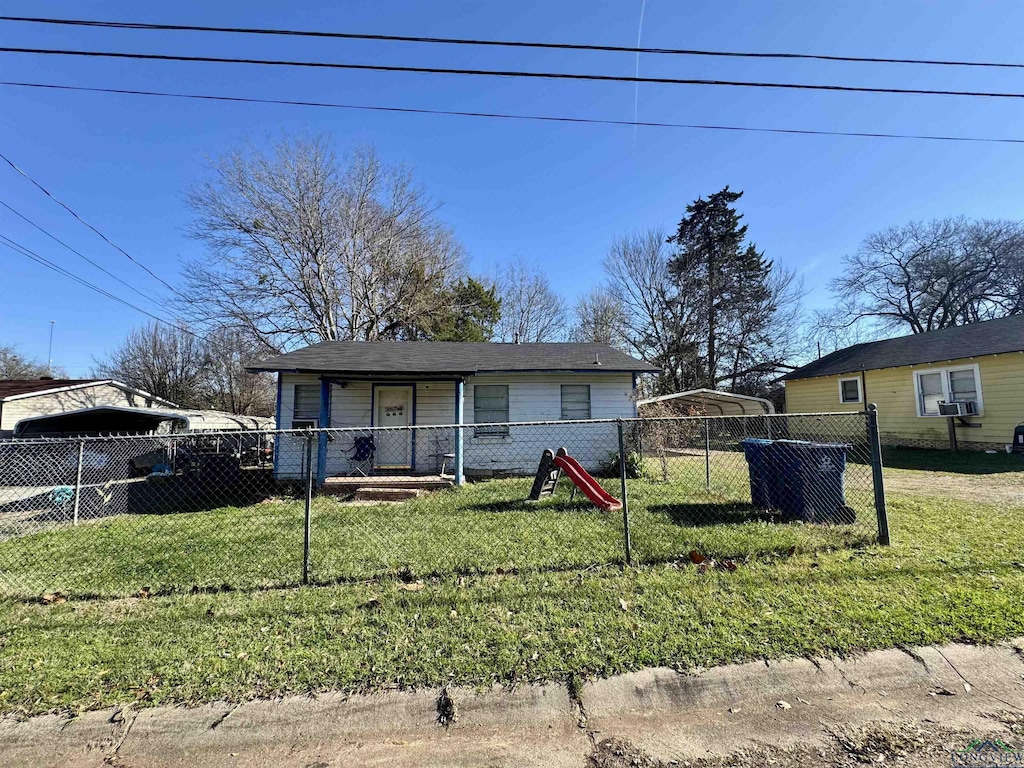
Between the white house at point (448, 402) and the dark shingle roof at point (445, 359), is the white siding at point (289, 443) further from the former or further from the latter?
the dark shingle roof at point (445, 359)

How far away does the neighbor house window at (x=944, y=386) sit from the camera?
13188 mm

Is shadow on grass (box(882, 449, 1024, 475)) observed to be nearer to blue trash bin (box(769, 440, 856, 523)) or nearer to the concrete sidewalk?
blue trash bin (box(769, 440, 856, 523))

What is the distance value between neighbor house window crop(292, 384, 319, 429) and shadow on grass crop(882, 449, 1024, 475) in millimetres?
14500

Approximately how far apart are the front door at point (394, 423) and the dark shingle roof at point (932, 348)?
1620 centimetres

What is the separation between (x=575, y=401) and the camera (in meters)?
11.5

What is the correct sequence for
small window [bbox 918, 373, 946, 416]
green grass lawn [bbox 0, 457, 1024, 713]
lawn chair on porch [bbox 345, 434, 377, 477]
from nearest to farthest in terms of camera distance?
1. green grass lawn [bbox 0, 457, 1024, 713]
2. lawn chair on porch [bbox 345, 434, 377, 477]
3. small window [bbox 918, 373, 946, 416]

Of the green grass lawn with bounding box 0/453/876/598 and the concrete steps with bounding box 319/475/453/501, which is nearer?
the green grass lawn with bounding box 0/453/876/598

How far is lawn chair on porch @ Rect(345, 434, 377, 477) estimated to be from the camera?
33.4ft

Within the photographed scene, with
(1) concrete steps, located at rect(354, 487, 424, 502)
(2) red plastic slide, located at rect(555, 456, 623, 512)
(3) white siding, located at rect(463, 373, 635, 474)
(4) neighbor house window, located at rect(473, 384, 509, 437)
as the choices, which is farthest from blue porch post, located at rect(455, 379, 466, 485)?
(2) red plastic slide, located at rect(555, 456, 623, 512)

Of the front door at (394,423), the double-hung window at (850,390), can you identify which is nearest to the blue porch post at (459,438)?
the front door at (394,423)

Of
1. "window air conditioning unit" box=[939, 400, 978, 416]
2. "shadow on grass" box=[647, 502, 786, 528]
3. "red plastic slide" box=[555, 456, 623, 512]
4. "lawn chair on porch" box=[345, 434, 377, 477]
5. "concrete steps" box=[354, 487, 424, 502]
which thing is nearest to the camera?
"shadow on grass" box=[647, 502, 786, 528]

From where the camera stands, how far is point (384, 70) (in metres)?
4.92

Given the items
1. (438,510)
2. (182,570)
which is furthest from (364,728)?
(438,510)

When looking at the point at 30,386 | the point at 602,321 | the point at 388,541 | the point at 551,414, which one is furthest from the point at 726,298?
the point at 30,386
